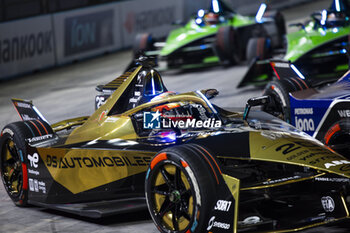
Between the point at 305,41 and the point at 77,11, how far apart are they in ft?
30.2

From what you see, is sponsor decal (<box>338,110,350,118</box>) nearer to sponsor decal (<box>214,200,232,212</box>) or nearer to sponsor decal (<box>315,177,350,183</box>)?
sponsor decal (<box>315,177,350,183</box>)

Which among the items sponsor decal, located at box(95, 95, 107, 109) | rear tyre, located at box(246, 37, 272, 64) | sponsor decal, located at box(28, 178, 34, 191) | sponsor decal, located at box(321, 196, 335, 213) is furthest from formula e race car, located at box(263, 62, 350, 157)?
rear tyre, located at box(246, 37, 272, 64)

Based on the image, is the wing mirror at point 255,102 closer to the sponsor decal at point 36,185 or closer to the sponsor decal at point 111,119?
the sponsor decal at point 111,119

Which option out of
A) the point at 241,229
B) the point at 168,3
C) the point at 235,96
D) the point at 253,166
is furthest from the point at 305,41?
the point at 168,3

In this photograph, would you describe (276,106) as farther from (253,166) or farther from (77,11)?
(77,11)

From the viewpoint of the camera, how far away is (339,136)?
307 inches

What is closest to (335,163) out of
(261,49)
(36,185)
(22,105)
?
(36,185)

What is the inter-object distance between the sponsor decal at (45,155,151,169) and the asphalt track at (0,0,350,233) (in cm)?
53

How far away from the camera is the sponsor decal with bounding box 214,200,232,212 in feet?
18.9

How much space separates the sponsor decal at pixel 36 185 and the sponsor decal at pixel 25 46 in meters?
11.5

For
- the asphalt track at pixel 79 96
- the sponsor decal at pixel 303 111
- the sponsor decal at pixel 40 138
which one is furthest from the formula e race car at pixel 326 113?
the sponsor decal at pixel 40 138

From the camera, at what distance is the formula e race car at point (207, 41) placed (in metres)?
18.5

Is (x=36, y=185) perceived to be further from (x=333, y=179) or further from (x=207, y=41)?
(x=207, y=41)

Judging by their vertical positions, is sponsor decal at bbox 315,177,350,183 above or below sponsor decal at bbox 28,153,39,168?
above
